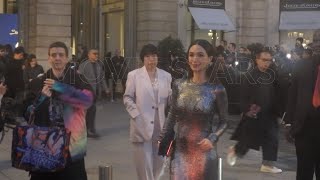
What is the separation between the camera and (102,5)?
91.2 ft

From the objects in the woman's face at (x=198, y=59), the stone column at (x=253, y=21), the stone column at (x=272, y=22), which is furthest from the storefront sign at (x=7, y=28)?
the woman's face at (x=198, y=59)

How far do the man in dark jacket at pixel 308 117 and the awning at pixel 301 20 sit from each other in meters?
18.8

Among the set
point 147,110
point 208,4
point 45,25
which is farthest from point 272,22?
point 147,110

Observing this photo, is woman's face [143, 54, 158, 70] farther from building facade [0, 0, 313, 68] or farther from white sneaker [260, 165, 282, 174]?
building facade [0, 0, 313, 68]

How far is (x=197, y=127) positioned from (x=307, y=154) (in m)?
1.48

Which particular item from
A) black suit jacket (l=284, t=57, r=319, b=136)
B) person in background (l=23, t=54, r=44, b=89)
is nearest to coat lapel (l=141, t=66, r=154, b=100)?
black suit jacket (l=284, t=57, r=319, b=136)

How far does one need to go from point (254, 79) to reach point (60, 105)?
15.4 ft

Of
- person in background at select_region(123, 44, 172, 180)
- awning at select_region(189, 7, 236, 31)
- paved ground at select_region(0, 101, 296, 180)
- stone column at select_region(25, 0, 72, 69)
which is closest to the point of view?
person in background at select_region(123, 44, 172, 180)

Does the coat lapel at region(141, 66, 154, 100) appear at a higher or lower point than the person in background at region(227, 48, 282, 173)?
higher

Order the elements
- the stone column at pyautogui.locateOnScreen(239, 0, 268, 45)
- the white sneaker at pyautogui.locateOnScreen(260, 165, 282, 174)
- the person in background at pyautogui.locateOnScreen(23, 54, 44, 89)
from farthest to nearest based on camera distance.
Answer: the stone column at pyautogui.locateOnScreen(239, 0, 268, 45) < the person in background at pyautogui.locateOnScreen(23, 54, 44, 89) < the white sneaker at pyautogui.locateOnScreen(260, 165, 282, 174)

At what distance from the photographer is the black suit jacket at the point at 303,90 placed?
565cm

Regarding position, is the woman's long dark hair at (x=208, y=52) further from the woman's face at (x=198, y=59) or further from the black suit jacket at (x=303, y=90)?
the black suit jacket at (x=303, y=90)

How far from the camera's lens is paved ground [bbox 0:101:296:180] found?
28.7 feet

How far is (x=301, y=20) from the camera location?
80.7 ft
